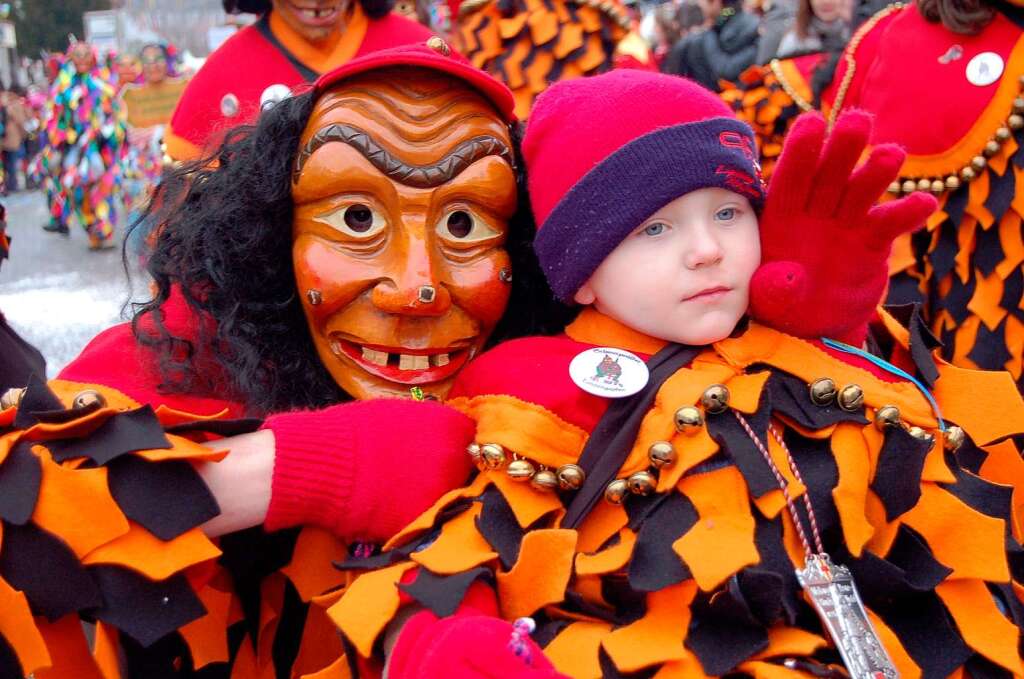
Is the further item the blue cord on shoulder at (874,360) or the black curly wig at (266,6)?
the black curly wig at (266,6)

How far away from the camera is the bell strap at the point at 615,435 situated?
1.49m

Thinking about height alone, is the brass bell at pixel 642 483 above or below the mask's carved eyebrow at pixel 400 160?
below

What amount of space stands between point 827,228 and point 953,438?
1.11 ft

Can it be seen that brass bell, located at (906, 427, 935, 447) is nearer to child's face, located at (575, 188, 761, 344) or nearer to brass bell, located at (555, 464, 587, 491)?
child's face, located at (575, 188, 761, 344)

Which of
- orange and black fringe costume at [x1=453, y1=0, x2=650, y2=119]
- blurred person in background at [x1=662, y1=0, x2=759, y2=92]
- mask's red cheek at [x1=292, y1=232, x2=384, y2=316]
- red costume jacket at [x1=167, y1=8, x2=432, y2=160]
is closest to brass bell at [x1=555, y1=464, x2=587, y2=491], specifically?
mask's red cheek at [x1=292, y1=232, x2=384, y2=316]

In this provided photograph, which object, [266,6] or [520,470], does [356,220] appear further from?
[266,6]

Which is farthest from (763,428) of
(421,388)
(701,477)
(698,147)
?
(421,388)

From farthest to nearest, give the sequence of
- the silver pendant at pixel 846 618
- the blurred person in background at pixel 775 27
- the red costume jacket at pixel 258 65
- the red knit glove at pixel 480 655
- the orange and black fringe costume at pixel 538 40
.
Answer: the blurred person in background at pixel 775 27 < the orange and black fringe costume at pixel 538 40 < the red costume jacket at pixel 258 65 < the silver pendant at pixel 846 618 < the red knit glove at pixel 480 655

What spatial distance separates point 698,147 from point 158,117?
22.9 feet

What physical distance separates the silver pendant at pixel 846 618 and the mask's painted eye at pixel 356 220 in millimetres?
806

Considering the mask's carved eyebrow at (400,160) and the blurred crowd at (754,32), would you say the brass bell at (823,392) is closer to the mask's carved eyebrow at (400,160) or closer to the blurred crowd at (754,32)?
the mask's carved eyebrow at (400,160)

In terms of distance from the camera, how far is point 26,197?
14.9m

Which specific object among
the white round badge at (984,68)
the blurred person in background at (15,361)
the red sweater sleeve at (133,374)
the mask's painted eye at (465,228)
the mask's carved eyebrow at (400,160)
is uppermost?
the mask's carved eyebrow at (400,160)

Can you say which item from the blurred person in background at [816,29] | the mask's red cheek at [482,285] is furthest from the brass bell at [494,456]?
the blurred person in background at [816,29]
